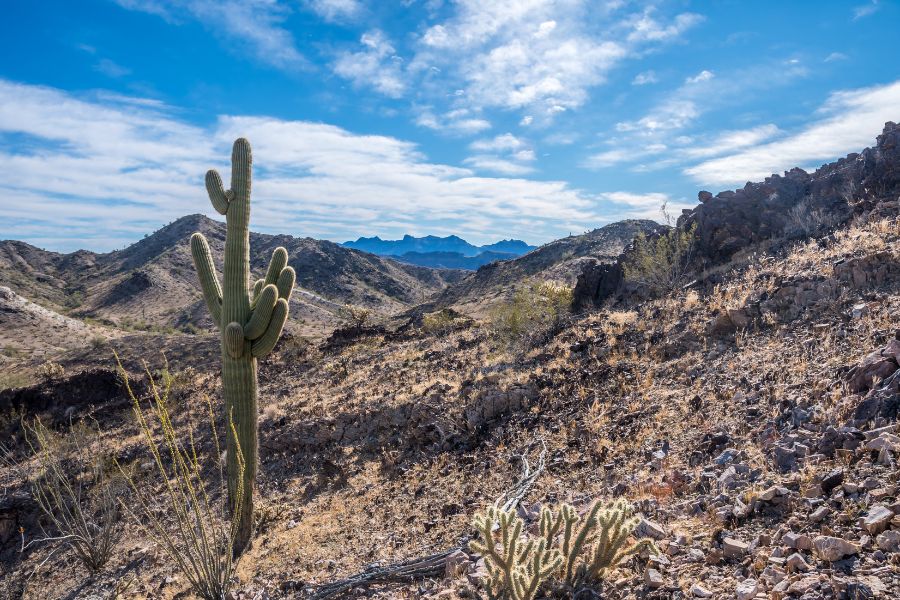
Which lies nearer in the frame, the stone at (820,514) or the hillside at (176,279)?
the stone at (820,514)

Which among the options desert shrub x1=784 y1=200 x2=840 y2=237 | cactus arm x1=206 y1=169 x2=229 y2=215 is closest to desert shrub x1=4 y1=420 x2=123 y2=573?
cactus arm x1=206 y1=169 x2=229 y2=215

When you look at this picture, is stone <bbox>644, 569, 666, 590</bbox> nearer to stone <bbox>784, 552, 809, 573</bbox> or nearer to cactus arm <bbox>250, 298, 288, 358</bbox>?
stone <bbox>784, 552, 809, 573</bbox>

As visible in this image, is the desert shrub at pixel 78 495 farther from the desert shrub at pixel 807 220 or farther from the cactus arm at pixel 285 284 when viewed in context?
the desert shrub at pixel 807 220

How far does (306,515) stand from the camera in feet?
24.5

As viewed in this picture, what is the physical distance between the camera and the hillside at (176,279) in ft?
173

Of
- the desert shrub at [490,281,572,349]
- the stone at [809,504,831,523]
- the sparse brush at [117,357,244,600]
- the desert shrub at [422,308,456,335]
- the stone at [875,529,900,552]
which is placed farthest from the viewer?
the desert shrub at [422,308,456,335]

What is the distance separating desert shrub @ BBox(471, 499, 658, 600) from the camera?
3.29 m

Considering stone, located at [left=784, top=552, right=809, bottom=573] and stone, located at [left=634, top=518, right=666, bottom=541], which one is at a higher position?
stone, located at [left=784, top=552, right=809, bottom=573]

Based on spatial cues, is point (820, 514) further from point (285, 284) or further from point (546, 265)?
point (546, 265)

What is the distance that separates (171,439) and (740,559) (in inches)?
156

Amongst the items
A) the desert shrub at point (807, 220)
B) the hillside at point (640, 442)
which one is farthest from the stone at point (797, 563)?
the desert shrub at point (807, 220)

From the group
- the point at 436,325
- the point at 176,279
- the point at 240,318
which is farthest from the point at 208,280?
the point at 176,279

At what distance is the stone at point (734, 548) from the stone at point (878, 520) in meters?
0.67

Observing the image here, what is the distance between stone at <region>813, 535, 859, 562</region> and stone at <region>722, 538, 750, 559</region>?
43 centimetres
